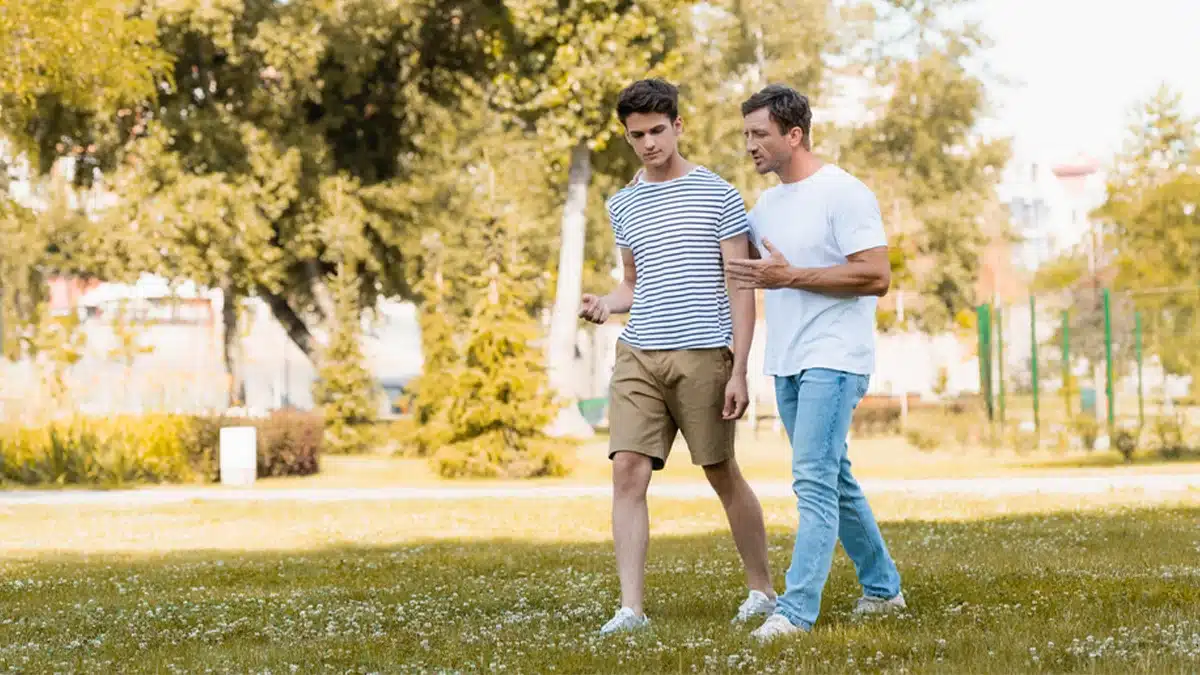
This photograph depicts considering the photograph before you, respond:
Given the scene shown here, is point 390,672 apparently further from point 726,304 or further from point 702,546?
point 702,546

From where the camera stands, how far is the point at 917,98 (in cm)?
5250

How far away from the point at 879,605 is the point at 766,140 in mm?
1912

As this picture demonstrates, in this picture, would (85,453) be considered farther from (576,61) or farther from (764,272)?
(764,272)

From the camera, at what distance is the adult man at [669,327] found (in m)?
6.77

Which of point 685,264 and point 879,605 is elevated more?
point 685,264

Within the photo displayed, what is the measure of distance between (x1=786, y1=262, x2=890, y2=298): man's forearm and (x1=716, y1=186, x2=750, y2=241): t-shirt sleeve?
49 cm

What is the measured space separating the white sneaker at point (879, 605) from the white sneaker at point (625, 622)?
86 centimetres

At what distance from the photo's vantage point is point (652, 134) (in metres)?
6.76

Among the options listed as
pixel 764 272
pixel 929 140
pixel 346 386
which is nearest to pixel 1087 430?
pixel 346 386

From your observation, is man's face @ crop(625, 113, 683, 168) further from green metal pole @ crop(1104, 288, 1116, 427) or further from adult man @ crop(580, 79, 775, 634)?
green metal pole @ crop(1104, 288, 1116, 427)

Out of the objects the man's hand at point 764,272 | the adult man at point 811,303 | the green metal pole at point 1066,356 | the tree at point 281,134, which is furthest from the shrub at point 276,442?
the man's hand at point 764,272

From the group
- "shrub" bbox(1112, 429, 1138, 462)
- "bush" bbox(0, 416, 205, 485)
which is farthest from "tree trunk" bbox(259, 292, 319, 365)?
"shrub" bbox(1112, 429, 1138, 462)

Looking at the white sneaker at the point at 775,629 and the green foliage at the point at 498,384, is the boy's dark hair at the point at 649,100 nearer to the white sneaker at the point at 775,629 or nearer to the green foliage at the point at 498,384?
the white sneaker at the point at 775,629

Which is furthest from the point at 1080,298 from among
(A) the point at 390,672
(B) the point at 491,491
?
(A) the point at 390,672
